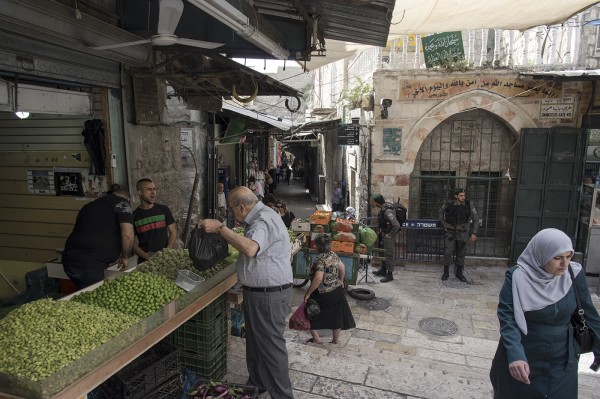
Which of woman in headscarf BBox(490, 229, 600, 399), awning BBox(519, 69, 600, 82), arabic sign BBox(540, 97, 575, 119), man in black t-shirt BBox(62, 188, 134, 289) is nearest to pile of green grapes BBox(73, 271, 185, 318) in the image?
man in black t-shirt BBox(62, 188, 134, 289)

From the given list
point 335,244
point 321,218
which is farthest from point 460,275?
point 321,218

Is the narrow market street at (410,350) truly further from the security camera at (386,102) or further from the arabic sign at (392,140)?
the security camera at (386,102)

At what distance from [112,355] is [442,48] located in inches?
387

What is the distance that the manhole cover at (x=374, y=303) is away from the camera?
7527 millimetres

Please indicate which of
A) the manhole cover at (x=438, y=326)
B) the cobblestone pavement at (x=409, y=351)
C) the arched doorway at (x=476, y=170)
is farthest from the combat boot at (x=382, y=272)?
the manhole cover at (x=438, y=326)

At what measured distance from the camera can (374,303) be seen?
7719 mm

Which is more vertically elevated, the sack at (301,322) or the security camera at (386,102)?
the security camera at (386,102)

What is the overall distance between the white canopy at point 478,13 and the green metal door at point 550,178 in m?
3.45

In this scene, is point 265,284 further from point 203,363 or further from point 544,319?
point 544,319

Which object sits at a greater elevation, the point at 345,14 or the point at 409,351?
the point at 345,14

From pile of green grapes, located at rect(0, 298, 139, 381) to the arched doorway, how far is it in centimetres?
868

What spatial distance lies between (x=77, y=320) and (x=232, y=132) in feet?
27.7

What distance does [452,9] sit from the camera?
5.82m

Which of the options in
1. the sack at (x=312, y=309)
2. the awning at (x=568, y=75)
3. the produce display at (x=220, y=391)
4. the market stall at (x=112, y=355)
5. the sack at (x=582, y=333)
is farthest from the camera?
the awning at (x=568, y=75)
